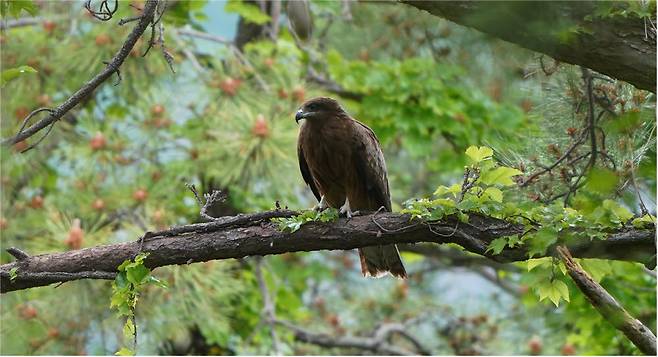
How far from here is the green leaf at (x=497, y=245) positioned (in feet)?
11.1

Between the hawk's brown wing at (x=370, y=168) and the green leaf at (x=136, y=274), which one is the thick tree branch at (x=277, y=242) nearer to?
the green leaf at (x=136, y=274)

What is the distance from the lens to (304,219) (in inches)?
145

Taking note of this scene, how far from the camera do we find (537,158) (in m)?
4.09

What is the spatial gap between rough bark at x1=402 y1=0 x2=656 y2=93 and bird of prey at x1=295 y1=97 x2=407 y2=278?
1.51 metres

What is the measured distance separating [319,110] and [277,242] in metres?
1.32

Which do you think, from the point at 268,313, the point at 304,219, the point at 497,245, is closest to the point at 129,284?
the point at 304,219

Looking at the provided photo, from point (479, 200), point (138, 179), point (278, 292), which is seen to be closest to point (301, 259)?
point (278, 292)

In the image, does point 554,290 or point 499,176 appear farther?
point 554,290

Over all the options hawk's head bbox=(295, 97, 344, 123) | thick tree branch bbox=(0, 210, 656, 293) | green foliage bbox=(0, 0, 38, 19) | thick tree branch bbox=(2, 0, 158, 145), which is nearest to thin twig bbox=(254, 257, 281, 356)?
hawk's head bbox=(295, 97, 344, 123)

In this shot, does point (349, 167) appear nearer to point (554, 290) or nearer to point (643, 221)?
point (554, 290)

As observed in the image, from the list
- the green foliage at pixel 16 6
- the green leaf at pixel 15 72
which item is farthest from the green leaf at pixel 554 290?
the green foliage at pixel 16 6

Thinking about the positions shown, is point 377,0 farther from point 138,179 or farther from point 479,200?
point 479,200

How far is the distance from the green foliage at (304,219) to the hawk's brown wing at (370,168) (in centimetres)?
98

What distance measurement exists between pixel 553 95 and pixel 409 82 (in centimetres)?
405
